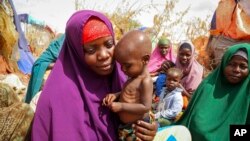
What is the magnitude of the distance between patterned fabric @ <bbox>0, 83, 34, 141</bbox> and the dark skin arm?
480 millimetres


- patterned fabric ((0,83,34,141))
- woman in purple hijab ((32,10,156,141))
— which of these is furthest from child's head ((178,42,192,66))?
patterned fabric ((0,83,34,141))

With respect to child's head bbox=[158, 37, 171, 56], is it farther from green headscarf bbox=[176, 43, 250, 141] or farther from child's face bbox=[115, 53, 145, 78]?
child's face bbox=[115, 53, 145, 78]

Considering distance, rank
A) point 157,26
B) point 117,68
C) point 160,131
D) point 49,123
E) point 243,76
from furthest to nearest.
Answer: point 157,26 → point 243,76 → point 160,131 → point 117,68 → point 49,123

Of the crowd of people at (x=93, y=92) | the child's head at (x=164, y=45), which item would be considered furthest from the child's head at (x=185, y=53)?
the crowd of people at (x=93, y=92)

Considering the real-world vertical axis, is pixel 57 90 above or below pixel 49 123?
above

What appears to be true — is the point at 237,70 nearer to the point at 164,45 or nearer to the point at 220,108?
the point at 220,108

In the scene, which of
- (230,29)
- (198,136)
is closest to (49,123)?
(198,136)

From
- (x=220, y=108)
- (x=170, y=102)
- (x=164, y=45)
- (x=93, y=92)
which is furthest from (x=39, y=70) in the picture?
(x=164, y=45)

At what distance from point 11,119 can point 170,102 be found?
2665 mm

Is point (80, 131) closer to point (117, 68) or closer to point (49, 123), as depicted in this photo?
point (49, 123)

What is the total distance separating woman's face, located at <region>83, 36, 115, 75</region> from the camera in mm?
2031

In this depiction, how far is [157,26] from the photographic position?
Answer: 878 cm

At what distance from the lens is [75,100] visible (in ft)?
6.80

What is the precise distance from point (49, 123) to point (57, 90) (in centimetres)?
17
